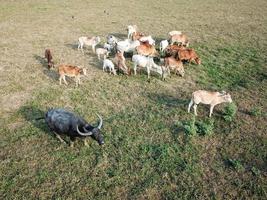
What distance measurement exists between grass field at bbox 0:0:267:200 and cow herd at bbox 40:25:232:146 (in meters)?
0.41

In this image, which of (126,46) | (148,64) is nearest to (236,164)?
(148,64)

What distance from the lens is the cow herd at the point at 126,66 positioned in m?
9.41

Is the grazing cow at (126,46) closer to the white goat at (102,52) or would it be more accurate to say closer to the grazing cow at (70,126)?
the white goat at (102,52)

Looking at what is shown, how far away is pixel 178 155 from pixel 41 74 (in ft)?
23.9

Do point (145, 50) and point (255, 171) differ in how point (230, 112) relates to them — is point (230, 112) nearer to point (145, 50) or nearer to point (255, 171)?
point (255, 171)

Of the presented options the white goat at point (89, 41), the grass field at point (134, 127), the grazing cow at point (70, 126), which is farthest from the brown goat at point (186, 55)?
the grazing cow at point (70, 126)

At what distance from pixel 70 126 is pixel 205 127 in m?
4.09

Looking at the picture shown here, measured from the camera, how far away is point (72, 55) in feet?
52.2

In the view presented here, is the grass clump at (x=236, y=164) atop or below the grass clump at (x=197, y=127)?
below

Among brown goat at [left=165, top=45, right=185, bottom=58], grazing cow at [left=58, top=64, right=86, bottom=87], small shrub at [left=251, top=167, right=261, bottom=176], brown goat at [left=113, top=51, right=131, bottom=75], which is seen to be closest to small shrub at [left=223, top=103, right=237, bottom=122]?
small shrub at [left=251, top=167, right=261, bottom=176]

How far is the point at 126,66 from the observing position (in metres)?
14.1

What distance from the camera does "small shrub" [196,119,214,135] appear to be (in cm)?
1020

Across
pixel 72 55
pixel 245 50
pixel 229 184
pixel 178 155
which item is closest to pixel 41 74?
pixel 72 55

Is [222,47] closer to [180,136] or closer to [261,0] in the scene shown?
[180,136]
